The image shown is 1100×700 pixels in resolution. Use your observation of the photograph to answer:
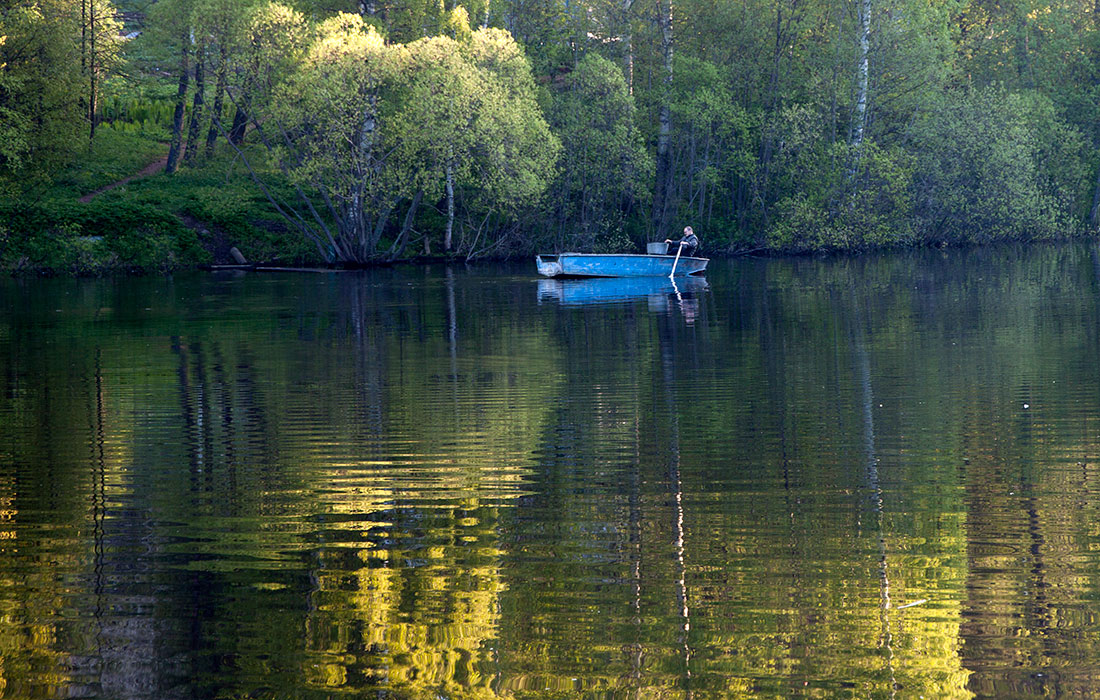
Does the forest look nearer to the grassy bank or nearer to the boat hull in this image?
the grassy bank

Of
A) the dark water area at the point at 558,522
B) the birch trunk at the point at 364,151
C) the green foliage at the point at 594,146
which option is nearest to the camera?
the dark water area at the point at 558,522

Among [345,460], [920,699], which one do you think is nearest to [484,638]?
[920,699]

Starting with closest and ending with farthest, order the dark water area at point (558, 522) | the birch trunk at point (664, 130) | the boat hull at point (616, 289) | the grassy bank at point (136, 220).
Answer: the dark water area at point (558, 522) < the boat hull at point (616, 289) < the grassy bank at point (136, 220) < the birch trunk at point (664, 130)

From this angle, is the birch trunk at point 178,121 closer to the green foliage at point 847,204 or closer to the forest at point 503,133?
the forest at point 503,133

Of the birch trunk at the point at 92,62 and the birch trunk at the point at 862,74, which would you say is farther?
the birch trunk at the point at 862,74

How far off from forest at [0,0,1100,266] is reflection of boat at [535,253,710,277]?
6990mm

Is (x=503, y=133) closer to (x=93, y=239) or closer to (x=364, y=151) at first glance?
(x=364, y=151)

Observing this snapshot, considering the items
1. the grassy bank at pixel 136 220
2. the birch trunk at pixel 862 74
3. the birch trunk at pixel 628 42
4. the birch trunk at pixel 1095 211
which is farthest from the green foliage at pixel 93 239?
the birch trunk at pixel 1095 211

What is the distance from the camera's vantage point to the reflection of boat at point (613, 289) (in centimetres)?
3587

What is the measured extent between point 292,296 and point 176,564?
28.6m

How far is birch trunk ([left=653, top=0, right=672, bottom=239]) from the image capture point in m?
60.7

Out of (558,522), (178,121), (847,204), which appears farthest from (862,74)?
(558,522)

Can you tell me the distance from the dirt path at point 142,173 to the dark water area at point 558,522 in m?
34.8

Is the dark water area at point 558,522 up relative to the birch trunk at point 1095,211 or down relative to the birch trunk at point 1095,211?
down
